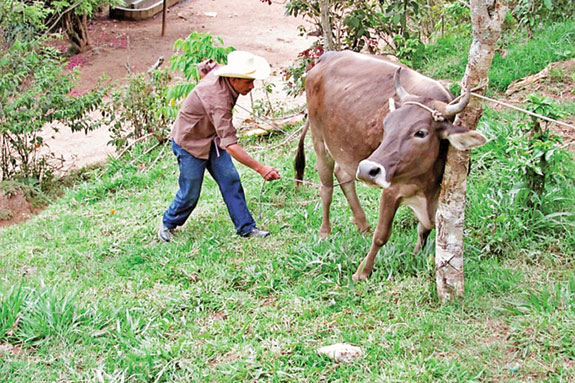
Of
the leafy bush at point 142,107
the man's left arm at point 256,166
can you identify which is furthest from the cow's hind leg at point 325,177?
the leafy bush at point 142,107

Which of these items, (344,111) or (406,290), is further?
(344,111)

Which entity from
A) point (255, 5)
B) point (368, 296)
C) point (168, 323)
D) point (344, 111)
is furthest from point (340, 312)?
point (255, 5)

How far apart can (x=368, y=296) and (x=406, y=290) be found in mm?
257

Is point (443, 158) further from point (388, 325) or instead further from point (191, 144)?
point (191, 144)

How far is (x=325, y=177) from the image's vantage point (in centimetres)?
560

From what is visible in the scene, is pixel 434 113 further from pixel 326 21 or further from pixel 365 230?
pixel 326 21

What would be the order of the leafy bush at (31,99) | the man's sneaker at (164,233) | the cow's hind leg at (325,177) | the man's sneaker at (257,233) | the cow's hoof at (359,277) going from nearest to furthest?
the cow's hoof at (359,277), the cow's hind leg at (325,177), the man's sneaker at (257,233), the man's sneaker at (164,233), the leafy bush at (31,99)

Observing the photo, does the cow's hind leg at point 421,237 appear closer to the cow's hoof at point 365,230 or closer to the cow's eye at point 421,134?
the cow's hoof at point 365,230

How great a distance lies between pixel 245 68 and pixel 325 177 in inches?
47.9

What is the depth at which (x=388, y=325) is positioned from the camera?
12.9 feet

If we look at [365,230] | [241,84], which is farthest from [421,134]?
[241,84]

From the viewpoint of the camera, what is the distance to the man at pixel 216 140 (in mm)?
5070

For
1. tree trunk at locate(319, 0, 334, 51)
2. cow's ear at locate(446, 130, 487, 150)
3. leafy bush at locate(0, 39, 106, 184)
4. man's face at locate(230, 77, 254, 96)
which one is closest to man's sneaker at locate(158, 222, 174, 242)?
man's face at locate(230, 77, 254, 96)

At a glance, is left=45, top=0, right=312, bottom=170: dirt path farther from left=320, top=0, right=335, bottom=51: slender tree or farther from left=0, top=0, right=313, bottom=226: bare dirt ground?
left=320, top=0, right=335, bottom=51: slender tree
